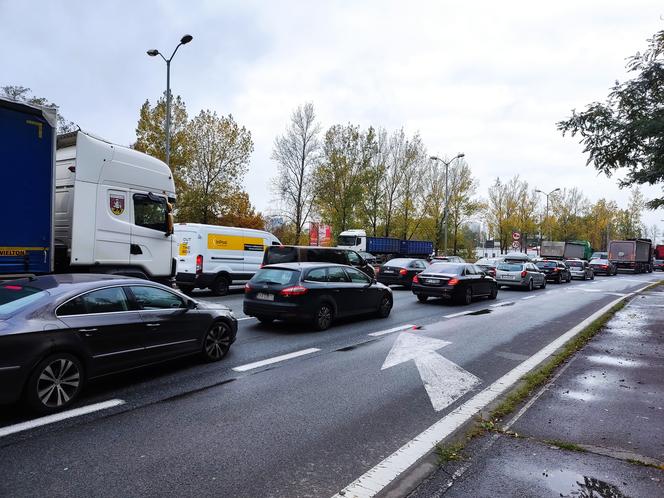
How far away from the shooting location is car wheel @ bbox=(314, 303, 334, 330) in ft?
32.6

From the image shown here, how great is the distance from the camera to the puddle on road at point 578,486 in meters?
3.37

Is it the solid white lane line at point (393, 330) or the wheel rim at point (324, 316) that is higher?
the wheel rim at point (324, 316)

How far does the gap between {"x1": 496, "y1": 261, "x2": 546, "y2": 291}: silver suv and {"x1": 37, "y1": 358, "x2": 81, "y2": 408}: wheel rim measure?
65.1 ft

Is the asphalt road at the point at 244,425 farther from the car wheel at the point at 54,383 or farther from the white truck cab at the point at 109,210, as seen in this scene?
the white truck cab at the point at 109,210

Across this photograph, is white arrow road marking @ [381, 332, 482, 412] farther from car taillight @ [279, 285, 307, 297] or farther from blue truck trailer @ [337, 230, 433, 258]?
blue truck trailer @ [337, 230, 433, 258]

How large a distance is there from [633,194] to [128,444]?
87.1 m

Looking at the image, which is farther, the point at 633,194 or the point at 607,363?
the point at 633,194

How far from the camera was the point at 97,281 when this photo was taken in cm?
577

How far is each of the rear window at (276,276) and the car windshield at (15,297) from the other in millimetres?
5024

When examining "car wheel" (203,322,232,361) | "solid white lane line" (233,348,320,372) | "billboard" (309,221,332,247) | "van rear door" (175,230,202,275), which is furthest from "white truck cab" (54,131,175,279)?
"billboard" (309,221,332,247)

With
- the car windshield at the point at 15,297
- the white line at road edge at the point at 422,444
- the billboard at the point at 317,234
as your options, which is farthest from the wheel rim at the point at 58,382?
the billboard at the point at 317,234

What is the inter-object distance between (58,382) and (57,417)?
0.38 meters

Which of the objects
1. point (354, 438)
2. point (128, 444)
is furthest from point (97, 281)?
point (354, 438)

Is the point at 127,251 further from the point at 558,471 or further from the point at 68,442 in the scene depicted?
the point at 558,471
